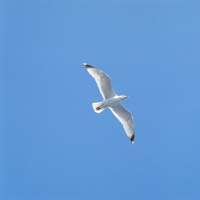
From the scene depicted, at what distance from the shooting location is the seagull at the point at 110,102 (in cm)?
1048

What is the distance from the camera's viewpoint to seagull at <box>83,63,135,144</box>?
1048 cm

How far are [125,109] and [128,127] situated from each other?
1.97 ft

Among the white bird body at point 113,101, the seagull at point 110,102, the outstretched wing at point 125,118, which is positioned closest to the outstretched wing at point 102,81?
the seagull at point 110,102

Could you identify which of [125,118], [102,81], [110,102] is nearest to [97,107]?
[110,102]

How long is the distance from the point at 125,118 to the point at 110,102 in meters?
0.73

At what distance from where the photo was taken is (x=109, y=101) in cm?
1074

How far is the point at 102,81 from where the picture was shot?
1060cm

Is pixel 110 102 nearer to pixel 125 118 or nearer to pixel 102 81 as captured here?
pixel 102 81

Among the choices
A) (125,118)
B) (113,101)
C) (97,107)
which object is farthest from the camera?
(125,118)

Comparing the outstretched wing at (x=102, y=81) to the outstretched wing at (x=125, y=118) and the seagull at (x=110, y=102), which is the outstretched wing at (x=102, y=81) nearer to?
the seagull at (x=110, y=102)

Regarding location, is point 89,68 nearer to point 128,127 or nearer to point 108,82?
point 108,82

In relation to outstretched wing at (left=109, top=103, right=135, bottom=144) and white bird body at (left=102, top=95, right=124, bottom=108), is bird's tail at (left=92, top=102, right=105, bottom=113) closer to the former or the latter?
white bird body at (left=102, top=95, right=124, bottom=108)

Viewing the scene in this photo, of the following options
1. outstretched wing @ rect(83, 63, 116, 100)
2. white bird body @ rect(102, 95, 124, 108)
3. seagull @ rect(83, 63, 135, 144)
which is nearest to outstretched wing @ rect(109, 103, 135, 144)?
seagull @ rect(83, 63, 135, 144)

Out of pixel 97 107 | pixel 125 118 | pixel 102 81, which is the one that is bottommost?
pixel 125 118
